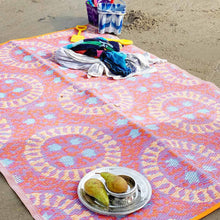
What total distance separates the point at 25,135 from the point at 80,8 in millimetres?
2892

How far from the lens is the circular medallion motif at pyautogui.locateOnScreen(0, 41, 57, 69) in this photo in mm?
3430

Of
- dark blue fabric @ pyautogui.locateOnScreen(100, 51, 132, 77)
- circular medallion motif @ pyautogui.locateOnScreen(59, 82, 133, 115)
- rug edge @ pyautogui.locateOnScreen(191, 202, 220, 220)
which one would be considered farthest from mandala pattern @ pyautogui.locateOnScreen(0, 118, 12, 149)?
rug edge @ pyautogui.locateOnScreen(191, 202, 220, 220)

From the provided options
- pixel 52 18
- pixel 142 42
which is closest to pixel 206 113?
pixel 142 42

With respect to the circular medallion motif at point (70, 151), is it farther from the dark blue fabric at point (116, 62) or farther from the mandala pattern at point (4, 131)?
the dark blue fabric at point (116, 62)

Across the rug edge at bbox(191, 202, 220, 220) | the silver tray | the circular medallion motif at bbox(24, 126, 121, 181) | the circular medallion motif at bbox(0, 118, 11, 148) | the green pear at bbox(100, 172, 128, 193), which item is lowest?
the circular medallion motif at bbox(0, 118, 11, 148)

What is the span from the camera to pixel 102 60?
3346mm

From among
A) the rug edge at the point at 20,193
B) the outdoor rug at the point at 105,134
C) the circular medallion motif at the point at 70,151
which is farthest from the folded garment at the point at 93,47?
the rug edge at the point at 20,193

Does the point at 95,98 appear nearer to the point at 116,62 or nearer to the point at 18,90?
the point at 116,62

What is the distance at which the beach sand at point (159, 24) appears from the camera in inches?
145

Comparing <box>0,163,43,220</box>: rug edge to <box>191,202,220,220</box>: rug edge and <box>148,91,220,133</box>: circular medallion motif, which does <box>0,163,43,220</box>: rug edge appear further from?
<box>148,91,220,133</box>: circular medallion motif

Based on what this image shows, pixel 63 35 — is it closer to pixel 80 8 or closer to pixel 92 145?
pixel 80 8

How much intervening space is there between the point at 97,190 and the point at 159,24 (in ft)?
9.92

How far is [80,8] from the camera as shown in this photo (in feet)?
16.1

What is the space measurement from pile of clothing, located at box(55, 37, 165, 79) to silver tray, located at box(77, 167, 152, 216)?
1.29 meters
